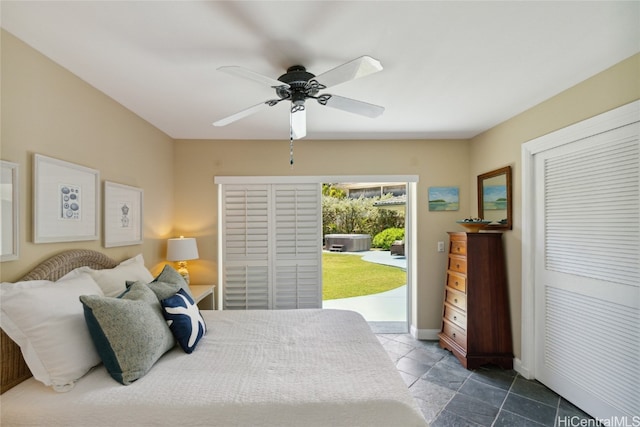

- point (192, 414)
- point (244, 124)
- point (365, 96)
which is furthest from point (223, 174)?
point (192, 414)

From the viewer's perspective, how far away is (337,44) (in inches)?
69.9

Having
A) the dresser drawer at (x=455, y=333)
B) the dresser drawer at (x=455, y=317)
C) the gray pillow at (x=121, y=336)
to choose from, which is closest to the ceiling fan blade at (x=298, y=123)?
the gray pillow at (x=121, y=336)

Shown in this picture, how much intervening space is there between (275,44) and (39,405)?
2105 mm

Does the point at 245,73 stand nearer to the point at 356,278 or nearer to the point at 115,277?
the point at 115,277

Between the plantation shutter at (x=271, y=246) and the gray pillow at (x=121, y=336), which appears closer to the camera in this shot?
the gray pillow at (x=121, y=336)

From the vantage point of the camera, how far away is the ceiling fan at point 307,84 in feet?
5.20

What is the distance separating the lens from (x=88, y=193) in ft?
7.35

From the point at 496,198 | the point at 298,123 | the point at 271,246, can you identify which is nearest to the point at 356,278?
the point at 271,246

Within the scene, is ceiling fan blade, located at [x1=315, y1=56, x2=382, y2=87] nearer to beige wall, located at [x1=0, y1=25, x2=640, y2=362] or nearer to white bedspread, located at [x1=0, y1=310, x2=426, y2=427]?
white bedspread, located at [x1=0, y1=310, x2=426, y2=427]

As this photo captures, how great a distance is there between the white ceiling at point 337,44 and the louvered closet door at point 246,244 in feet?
4.51

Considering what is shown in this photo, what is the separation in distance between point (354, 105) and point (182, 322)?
1.79m

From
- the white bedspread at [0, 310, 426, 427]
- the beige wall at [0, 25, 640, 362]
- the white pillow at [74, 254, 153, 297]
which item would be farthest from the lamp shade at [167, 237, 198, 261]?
the white bedspread at [0, 310, 426, 427]

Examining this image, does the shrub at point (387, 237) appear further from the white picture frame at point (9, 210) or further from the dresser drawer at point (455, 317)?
the white picture frame at point (9, 210)

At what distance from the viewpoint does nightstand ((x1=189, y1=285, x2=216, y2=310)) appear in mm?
3159
